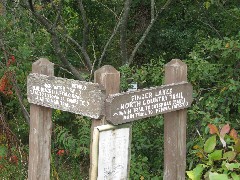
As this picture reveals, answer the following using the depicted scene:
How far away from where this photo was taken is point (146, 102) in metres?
3.12

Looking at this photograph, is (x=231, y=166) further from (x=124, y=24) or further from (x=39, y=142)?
(x=124, y=24)

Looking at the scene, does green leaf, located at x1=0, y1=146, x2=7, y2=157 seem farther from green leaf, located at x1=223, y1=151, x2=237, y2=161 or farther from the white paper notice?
green leaf, located at x1=223, y1=151, x2=237, y2=161

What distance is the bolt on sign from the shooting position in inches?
111

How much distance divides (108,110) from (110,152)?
0.26 meters

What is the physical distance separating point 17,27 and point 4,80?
1831mm

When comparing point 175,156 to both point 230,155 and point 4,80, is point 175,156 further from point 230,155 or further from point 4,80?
point 4,80

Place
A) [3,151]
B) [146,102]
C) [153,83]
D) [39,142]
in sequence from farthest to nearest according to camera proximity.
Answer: [153,83], [3,151], [39,142], [146,102]

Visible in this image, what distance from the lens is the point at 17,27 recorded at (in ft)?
22.2

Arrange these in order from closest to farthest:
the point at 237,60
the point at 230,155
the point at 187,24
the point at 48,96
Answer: the point at 230,155 → the point at 48,96 → the point at 237,60 → the point at 187,24

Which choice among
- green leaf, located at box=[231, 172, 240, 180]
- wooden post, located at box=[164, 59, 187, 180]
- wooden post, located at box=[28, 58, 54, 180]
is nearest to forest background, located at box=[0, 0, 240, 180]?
green leaf, located at box=[231, 172, 240, 180]

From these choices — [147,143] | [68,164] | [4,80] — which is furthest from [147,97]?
[68,164]

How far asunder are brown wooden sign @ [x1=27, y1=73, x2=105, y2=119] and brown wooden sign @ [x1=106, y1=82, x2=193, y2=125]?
0.09 metres

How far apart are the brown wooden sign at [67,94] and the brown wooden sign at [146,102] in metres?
0.09

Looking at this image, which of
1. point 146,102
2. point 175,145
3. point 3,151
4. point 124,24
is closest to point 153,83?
point 124,24
